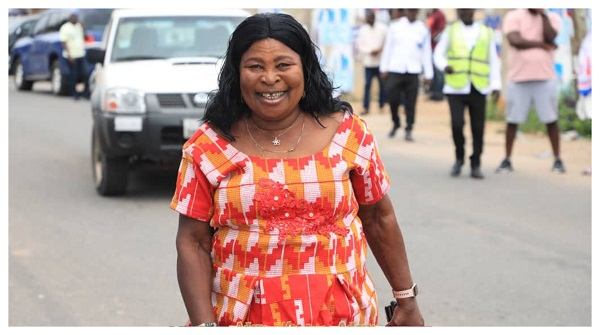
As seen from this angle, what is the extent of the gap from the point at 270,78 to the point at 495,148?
39.2 ft

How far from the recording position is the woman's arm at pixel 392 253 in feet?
11.8

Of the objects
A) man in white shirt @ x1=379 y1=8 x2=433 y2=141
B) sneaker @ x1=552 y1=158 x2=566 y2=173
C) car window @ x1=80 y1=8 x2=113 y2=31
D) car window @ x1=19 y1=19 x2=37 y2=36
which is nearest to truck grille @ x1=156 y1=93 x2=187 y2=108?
sneaker @ x1=552 y1=158 x2=566 y2=173

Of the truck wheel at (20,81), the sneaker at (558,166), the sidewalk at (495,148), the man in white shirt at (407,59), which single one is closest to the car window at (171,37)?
the sidewalk at (495,148)

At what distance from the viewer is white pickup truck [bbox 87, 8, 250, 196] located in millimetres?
10164

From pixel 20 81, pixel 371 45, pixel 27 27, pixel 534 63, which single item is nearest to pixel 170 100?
pixel 534 63

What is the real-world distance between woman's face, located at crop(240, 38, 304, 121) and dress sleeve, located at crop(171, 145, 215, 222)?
0.75 ft

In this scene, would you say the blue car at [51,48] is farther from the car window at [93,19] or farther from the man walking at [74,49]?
the man walking at [74,49]

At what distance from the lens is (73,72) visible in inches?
961

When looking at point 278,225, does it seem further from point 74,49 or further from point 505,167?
point 74,49

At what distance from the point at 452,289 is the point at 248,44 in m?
4.10

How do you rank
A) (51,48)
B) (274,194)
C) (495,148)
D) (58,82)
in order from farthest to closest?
(51,48) < (58,82) < (495,148) < (274,194)

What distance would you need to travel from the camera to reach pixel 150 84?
10336mm

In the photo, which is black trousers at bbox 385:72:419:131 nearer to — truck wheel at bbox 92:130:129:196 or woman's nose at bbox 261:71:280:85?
truck wheel at bbox 92:130:129:196

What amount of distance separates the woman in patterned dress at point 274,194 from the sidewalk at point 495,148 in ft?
28.0
